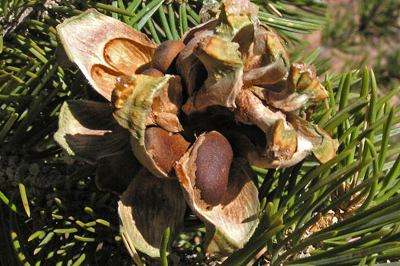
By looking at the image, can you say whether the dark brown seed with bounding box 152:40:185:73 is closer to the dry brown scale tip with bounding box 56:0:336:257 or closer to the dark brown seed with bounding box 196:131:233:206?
the dry brown scale tip with bounding box 56:0:336:257

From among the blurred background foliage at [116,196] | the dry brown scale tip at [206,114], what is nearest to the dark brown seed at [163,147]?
the dry brown scale tip at [206,114]

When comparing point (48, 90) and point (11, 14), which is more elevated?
point (11, 14)

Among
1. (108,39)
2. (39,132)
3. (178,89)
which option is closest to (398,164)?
(178,89)

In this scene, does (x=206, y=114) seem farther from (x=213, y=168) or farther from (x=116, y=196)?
(x=116, y=196)

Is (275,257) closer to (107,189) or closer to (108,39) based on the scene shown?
(107,189)

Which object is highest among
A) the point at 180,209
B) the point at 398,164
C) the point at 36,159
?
the point at 398,164

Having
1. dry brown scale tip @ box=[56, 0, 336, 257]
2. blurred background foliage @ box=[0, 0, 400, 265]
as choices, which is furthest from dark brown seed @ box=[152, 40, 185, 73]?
blurred background foliage @ box=[0, 0, 400, 265]

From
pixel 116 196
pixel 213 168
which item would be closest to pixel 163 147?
pixel 213 168
